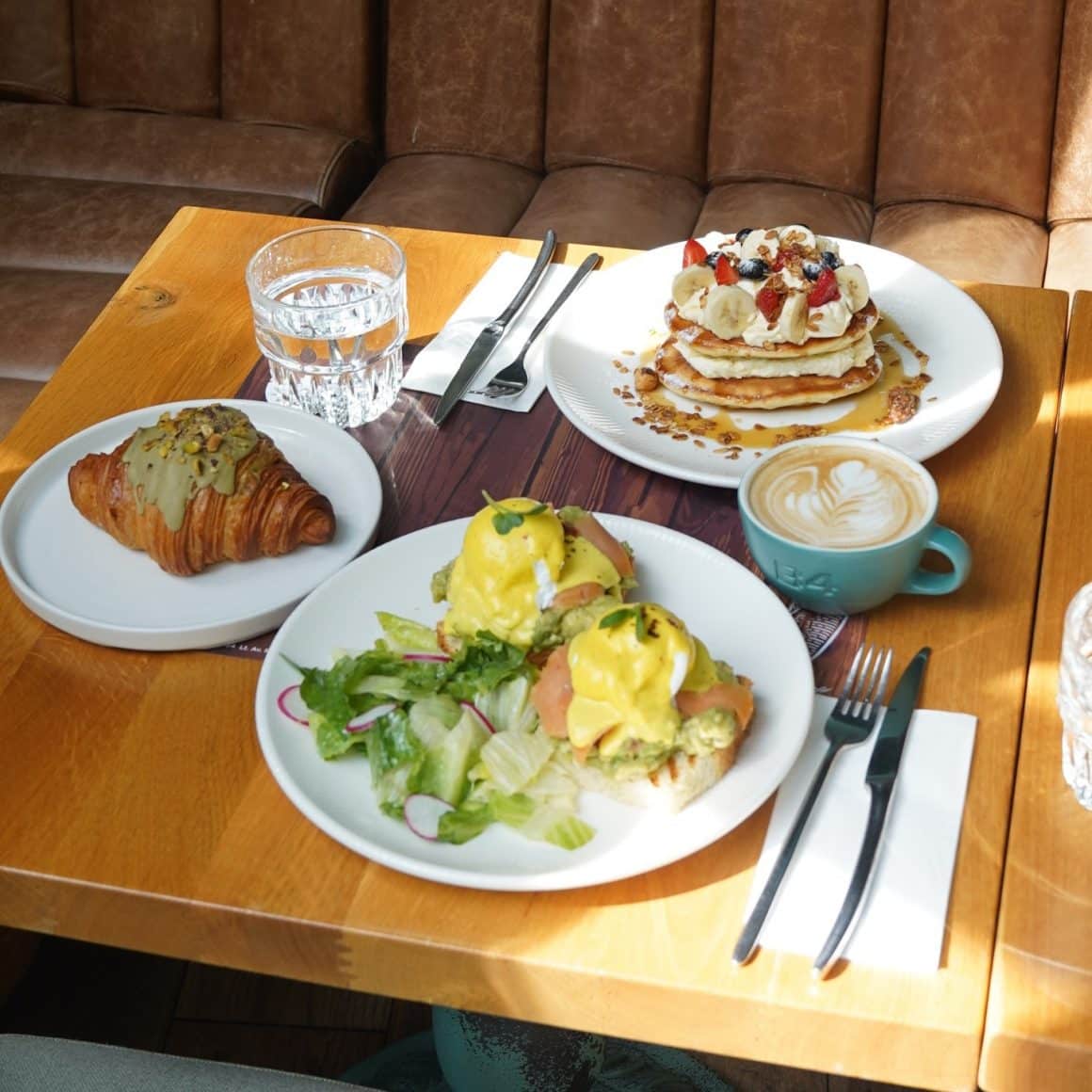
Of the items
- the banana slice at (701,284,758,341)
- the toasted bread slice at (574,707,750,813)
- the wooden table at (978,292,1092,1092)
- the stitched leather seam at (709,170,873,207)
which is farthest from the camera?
the stitched leather seam at (709,170,873,207)

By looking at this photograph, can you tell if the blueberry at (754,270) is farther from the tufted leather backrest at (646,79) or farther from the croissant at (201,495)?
the tufted leather backrest at (646,79)

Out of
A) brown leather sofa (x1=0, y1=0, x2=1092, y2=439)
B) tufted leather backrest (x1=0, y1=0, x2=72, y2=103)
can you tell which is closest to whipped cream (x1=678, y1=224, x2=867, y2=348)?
brown leather sofa (x1=0, y1=0, x2=1092, y2=439)

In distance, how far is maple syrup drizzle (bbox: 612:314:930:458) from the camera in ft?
4.92

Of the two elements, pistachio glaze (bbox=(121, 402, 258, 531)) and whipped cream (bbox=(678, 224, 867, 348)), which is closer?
pistachio glaze (bbox=(121, 402, 258, 531))

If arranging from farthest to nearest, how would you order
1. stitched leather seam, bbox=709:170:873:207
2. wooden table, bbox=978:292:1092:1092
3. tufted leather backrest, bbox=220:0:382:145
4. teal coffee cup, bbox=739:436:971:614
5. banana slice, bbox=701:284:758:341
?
tufted leather backrest, bbox=220:0:382:145
stitched leather seam, bbox=709:170:873:207
banana slice, bbox=701:284:758:341
teal coffee cup, bbox=739:436:971:614
wooden table, bbox=978:292:1092:1092

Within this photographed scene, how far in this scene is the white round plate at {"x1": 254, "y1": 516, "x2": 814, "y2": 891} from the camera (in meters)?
1.03

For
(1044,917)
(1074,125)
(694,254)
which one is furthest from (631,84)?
(1044,917)

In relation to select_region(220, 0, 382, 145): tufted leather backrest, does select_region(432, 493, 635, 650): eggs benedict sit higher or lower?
higher

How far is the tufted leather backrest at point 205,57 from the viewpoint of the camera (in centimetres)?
289

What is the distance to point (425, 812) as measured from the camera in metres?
1.07

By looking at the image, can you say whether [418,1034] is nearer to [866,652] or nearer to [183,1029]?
[183,1029]

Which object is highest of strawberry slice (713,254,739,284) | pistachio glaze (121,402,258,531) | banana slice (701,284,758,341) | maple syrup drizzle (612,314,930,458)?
strawberry slice (713,254,739,284)

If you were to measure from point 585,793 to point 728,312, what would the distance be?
0.66m

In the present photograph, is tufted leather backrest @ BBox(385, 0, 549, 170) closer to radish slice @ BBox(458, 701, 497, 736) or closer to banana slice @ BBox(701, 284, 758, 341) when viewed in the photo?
banana slice @ BBox(701, 284, 758, 341)
